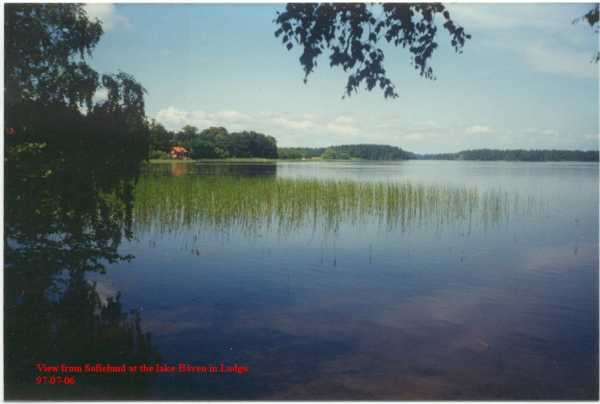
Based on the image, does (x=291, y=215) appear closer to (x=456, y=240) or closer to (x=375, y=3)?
(x=456, y=240)

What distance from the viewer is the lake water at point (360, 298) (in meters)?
4.65

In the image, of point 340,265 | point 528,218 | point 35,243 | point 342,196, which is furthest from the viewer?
point 342,196

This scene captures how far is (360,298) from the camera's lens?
6816 mm

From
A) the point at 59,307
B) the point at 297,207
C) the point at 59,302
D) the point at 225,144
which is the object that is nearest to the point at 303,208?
the point at 297,207

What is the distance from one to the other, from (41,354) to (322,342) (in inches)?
117

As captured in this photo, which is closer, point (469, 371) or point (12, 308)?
point (469, 371)

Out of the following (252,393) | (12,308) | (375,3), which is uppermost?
(375,3)

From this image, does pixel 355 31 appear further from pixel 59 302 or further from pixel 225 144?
pixel 225 144

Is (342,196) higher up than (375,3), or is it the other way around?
(375,3)

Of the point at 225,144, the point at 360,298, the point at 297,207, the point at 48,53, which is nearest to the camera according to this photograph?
the point at 48,53

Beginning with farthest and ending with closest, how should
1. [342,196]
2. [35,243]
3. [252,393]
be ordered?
[342,196], [35,243], [252,393]

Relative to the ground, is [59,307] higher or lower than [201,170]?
lower

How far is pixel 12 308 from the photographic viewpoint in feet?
18.6

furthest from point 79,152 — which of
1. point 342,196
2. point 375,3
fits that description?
point 342,196
